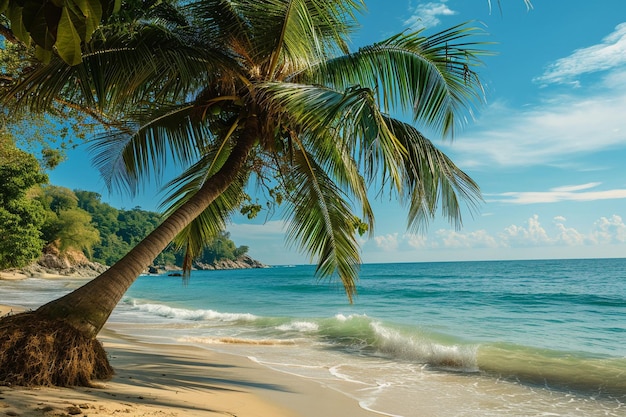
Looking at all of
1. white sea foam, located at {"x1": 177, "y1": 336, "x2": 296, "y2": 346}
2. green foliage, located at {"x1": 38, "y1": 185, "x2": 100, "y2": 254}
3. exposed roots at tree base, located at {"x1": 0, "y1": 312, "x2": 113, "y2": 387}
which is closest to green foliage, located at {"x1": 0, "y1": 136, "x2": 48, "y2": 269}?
white sea foam, located at {"x1": 177, "y1": 336, "x2": 296, "y2": 346}

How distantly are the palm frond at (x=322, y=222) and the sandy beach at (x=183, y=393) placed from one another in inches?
70.6

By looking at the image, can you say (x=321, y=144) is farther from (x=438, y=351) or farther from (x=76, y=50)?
Answer: (x=438, y=351)

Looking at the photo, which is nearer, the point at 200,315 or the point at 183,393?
the point at 183,393

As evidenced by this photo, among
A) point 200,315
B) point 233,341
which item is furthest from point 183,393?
point 200,315

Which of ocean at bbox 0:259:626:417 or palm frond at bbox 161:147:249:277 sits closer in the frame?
ocean at bbox 0:259:626:417

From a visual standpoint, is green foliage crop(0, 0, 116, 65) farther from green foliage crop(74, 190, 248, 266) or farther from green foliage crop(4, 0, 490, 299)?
green foliage crop(74, 190, 248, 266)

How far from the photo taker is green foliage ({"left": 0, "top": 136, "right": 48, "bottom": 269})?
1042 inches

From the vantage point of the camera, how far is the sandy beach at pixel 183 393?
3438 mm

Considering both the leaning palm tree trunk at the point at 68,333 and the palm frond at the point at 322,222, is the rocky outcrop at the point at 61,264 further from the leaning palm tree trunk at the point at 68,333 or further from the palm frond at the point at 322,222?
the leaning palm tree trunk at the point at 68,333

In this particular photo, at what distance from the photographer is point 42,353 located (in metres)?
3.84

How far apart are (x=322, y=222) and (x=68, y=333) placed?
390 cm

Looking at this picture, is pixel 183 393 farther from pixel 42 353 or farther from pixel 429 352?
pixel 429 352

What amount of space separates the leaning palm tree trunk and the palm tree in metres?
0.01

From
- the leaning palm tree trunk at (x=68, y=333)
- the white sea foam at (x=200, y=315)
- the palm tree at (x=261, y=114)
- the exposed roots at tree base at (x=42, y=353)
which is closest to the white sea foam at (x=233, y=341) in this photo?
the palm tree at (x=261, y=114)
